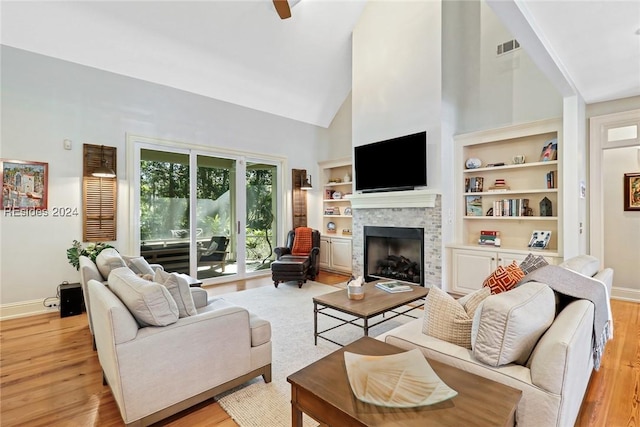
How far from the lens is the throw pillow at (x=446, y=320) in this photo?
1632 millimetres

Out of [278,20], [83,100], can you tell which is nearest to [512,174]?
[278,20]

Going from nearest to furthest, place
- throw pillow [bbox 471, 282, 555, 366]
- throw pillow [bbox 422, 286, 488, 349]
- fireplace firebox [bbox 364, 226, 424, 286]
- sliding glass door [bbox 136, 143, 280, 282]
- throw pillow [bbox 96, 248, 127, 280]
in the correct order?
throw pillow [bbox 471, 282, 555, 366] → throw pillow [bbox 422, 286, 488, 349] → throw pillow [bbox 96, 248, 127, 280] → fireplace firebox [bbox 364, 226, 424, 286] → sliding glass door [bbox 136, 143, 280, 282]

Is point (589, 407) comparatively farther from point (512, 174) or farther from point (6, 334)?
point (6, 334)

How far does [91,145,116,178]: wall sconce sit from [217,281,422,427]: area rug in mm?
2342

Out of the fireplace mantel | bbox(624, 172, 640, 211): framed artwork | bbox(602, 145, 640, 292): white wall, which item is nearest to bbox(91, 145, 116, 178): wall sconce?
the fireplace mantel

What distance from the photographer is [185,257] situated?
521 cm

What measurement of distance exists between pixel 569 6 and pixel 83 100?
212 inches

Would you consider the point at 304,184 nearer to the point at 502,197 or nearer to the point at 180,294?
the point at 502,197

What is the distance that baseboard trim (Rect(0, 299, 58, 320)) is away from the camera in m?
3.76

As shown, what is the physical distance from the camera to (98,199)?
14.2 feet

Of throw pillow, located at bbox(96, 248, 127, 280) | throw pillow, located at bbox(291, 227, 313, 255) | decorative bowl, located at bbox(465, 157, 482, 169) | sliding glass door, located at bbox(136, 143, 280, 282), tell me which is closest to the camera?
throw pillow, located at bbox(96, 248, 127, 280)

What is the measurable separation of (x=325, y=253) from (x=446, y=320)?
4.97 metres

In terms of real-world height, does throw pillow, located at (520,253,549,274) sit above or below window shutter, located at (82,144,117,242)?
below

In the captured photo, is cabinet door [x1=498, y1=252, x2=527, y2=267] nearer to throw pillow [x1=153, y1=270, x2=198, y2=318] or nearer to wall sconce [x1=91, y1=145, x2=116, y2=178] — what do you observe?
throw pillow [x1=153, y1=270, x2=198, y2=318]
